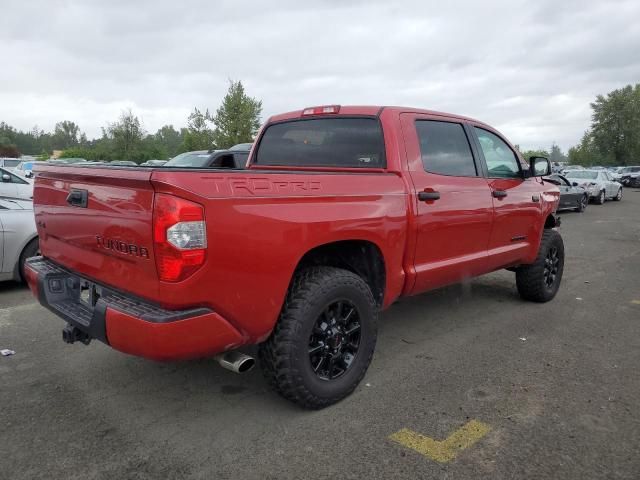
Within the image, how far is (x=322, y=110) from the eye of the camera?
4105 millimetres

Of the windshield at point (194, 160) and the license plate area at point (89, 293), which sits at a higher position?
the windshield at point (194, 160)

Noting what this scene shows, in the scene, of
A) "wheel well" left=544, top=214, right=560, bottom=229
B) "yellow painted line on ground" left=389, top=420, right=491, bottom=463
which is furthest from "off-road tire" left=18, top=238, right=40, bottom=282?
"wheel well" left=544, top=214, right=560, bottom=229

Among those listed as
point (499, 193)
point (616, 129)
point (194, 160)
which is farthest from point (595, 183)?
point (616, 129)

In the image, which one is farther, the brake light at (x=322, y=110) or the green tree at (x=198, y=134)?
the green tree at (x=198, y=134)

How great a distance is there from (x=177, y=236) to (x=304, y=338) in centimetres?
97

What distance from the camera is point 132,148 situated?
45.4m

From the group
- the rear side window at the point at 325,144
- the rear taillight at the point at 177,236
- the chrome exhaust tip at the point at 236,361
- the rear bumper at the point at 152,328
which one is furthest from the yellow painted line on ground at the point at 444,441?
the rear side window at the point at 325,144

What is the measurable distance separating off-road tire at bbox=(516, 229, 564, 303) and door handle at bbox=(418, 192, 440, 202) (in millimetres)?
2107

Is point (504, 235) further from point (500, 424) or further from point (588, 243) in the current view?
point (588, 243)

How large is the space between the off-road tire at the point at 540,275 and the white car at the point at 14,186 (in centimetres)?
820

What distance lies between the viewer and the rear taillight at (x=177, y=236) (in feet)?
7.54

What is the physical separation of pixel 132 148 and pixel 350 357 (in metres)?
46.4

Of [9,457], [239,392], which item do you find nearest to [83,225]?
[9,457]

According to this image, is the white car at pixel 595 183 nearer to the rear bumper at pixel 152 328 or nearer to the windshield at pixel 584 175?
the windshield at pixel 584 175
